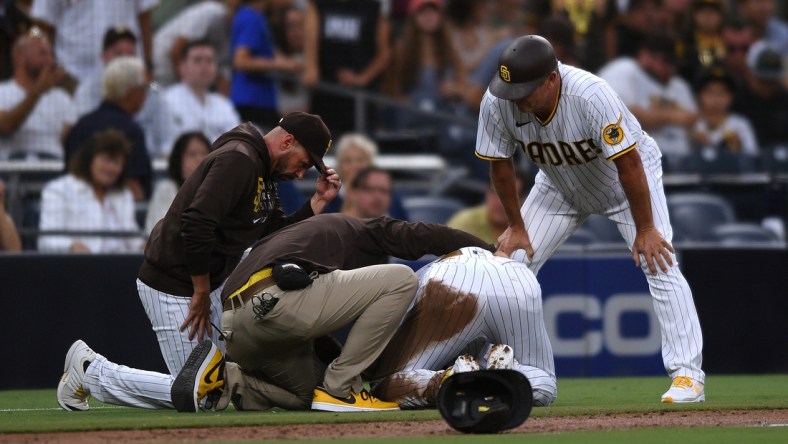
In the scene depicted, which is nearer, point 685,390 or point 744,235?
point 685,390

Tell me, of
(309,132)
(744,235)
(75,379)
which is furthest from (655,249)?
(744,235)

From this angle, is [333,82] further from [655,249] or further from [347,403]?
[347,403]

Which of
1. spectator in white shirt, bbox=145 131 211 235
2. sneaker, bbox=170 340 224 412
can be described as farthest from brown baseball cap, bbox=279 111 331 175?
spectator in white shirt, bbox=145 131 211 235

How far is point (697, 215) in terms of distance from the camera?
34.3ft

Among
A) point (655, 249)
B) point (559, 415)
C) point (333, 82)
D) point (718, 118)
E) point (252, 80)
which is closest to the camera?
point (559, 415)

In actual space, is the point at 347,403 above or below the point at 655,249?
below

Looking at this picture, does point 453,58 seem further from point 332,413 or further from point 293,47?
point 332,413

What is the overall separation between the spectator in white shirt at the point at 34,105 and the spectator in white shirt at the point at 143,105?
0.15 m

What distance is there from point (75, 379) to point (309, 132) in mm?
1762

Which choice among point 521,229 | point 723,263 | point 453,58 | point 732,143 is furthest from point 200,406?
point 732,143

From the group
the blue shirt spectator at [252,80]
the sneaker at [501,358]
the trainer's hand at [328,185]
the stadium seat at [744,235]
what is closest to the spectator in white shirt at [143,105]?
the blue shirt spectator at [252,80]

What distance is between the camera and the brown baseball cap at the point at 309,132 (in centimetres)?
614

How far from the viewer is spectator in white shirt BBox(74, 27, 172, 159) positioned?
10164 mm

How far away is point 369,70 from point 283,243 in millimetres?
5769
